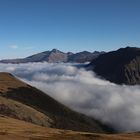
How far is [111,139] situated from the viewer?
127500mm

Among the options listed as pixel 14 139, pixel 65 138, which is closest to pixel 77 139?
pixel 65 138

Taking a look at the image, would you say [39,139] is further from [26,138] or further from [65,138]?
[65,138]

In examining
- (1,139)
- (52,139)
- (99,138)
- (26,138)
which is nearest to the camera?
(1,139)

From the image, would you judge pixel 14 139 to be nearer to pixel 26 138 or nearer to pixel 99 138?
pixel 26 138

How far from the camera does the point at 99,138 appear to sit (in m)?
126

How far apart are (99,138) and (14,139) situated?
37.7m

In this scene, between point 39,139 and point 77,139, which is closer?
point 39,139

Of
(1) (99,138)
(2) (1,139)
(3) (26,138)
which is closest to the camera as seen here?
(2) (1,139)

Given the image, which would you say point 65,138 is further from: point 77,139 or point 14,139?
point 14,139

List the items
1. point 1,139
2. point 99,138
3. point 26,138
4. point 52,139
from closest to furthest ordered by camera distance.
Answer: point 1,139 < point 26,138 < point 52,139 < point 99,138

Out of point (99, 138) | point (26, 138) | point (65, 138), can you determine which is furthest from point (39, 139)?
point (99, 138)

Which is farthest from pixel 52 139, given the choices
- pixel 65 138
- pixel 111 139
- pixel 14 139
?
pixel 111 139

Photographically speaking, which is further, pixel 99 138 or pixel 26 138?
pixel 99 138

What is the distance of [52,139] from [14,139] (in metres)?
16.7
